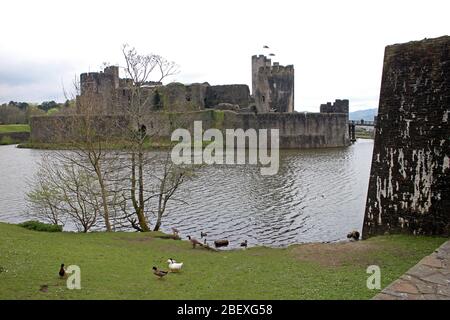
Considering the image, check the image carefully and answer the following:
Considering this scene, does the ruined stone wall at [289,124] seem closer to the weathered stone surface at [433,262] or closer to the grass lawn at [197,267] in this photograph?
the grass lawn at [197,267]

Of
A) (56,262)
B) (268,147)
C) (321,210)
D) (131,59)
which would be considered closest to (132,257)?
(56,262)

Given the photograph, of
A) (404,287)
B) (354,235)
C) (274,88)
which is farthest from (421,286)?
(274,88)

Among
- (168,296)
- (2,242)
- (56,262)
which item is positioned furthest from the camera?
(2,242)

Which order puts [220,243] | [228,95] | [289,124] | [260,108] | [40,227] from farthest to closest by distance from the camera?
[228,95] < [260,108] < [289,124] < [40,227] < [220,243]

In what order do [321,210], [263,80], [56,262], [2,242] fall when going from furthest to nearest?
[263,80] < [321,210] < [2,242] < [56,262]

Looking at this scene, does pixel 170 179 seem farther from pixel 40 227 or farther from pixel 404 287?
pixel 404 287

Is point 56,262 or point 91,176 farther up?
point 91,176

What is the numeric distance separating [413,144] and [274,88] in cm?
5068

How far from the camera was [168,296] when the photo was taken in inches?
374

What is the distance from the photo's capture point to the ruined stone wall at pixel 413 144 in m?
13.3

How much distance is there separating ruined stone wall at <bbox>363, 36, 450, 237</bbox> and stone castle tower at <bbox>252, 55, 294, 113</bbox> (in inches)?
1930

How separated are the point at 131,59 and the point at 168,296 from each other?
1218cm

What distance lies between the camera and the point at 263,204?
2491 centimetres

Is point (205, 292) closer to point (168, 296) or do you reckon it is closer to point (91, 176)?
point (168, 296)
